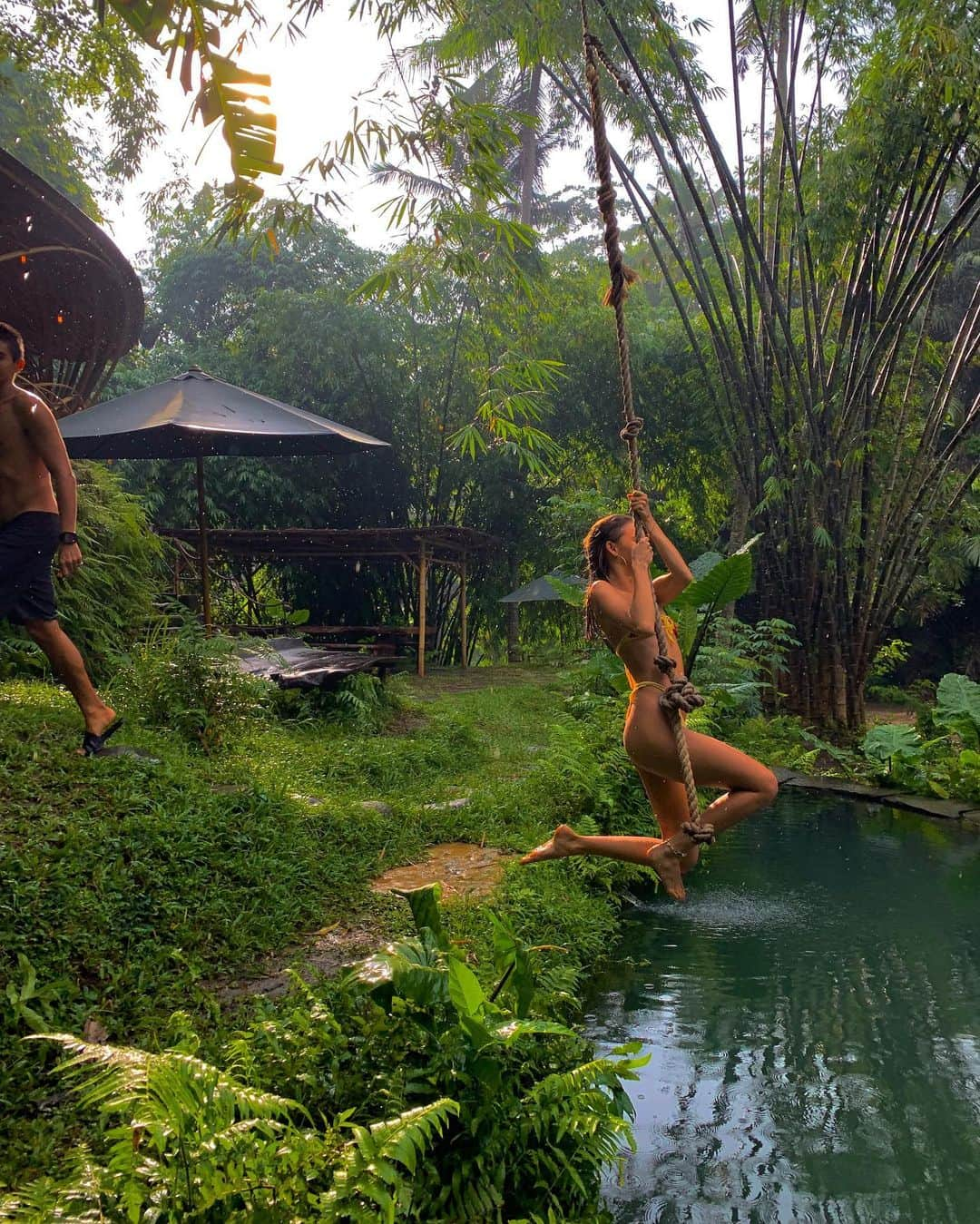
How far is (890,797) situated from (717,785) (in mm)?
5143

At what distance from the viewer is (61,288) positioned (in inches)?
245

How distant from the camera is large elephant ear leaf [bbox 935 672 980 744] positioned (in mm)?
7922

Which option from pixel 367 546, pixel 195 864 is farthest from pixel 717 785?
pixel 367 546

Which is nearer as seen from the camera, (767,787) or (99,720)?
(767,787)

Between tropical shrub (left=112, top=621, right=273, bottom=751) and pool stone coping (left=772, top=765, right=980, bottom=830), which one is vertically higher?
tropical shrub (left=112, top=621, right=273, bottom=751)

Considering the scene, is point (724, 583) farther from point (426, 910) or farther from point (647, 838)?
point (426, 910)

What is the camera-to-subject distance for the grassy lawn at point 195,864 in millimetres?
2566

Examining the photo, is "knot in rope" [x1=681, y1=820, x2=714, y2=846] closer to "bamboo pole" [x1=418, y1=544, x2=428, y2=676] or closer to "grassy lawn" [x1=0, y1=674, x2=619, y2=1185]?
"grassy lawn" [x1=0, y1=674, x2=619, y2=1185]

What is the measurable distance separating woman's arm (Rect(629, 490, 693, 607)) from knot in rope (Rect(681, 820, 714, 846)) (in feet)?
2.39

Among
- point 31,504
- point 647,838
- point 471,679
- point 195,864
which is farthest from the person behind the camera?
point 471,679

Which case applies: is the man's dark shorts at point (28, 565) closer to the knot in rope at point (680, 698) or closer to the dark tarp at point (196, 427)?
the knot in rope at point (680, 698)

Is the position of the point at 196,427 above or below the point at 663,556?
above

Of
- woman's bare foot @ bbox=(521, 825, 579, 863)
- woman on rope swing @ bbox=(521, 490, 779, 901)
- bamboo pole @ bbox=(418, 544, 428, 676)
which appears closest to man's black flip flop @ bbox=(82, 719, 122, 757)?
woman's bare foot @ bbox=(521, 825, 579, 863)

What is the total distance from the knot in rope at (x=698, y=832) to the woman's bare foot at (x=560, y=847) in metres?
0.42
